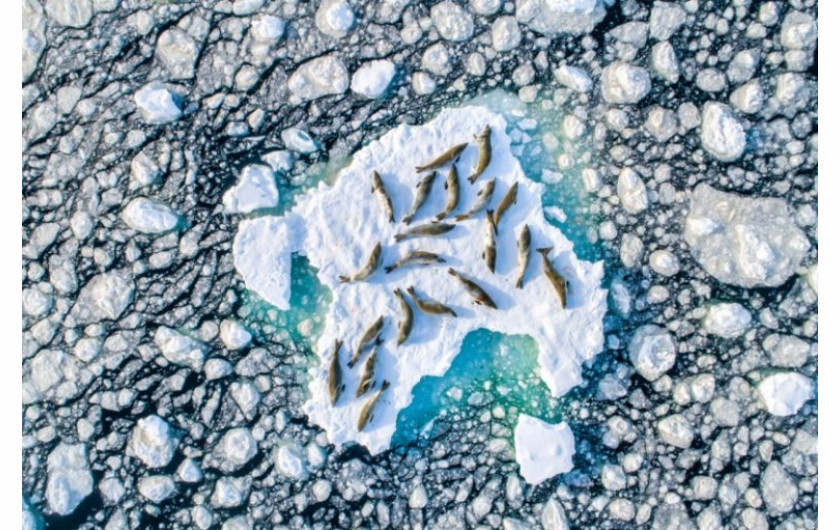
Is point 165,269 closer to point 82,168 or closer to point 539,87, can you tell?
point 82,168

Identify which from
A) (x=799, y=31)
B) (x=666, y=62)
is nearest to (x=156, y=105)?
(x=666, y=62)

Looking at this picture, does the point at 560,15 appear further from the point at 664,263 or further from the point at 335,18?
the point at 664,263

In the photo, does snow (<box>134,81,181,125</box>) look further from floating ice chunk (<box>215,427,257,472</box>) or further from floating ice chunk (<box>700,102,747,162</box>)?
floating ice chunk (<box>700,102,747,162</box>)

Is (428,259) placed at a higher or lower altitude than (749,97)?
lower

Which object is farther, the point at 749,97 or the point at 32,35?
the point at 32,35

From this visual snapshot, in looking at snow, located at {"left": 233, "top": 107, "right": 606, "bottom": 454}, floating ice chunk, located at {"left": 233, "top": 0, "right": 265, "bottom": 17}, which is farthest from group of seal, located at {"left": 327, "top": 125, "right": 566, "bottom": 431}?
floating ice chunk, located at {"left": 233, "top": 0, "right": 265, "bottom": 17}

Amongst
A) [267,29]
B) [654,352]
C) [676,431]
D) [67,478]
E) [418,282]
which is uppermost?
[267,29]

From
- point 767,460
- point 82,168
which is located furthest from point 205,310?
point 767,460

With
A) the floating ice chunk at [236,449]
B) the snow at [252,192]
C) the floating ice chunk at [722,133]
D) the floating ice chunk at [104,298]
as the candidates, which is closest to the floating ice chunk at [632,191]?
the floating ice chunk at [722,133]
